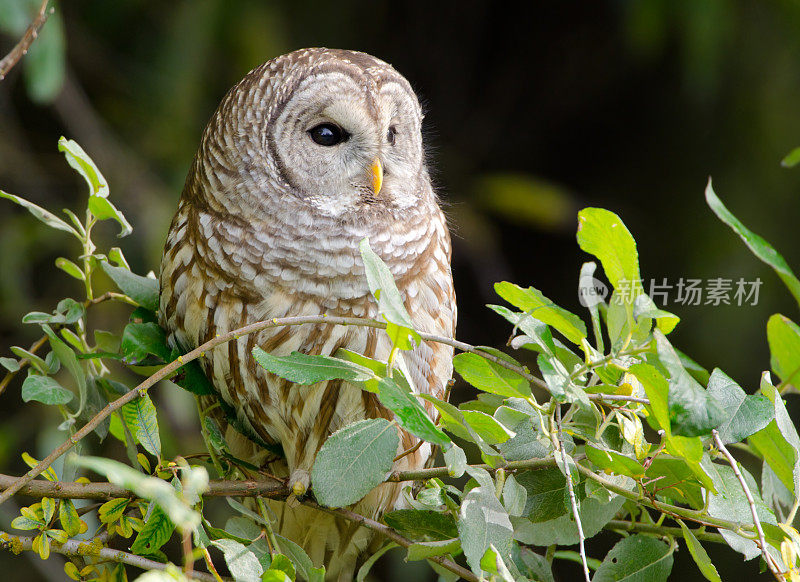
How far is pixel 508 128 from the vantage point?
3.54m

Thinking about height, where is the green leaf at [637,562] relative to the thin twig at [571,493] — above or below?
below

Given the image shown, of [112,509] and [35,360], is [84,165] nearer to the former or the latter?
[35,360]

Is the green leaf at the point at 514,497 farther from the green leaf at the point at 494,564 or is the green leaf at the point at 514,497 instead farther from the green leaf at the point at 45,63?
the green leaf at the point at 45,63

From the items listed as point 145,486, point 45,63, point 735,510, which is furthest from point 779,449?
point 45,63

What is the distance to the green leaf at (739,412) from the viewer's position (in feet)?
2.59

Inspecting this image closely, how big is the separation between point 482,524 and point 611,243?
0.93 ft

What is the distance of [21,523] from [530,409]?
541 millimetres

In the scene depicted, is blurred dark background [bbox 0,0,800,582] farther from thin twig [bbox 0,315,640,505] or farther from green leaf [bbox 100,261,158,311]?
thin twig [bbox 0,315,640,505]

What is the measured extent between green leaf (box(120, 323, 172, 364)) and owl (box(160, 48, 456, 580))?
43 mm

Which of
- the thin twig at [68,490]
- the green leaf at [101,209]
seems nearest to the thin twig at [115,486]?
the thin twig at [68,490]

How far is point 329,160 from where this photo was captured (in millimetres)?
1493

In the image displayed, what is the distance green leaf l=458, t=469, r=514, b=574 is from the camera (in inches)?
32.0

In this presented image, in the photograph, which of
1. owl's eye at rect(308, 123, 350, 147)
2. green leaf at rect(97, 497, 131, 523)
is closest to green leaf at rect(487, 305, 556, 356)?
green leaf at rect(97, 497, 131, 523)

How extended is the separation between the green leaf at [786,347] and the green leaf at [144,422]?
0.67 m
